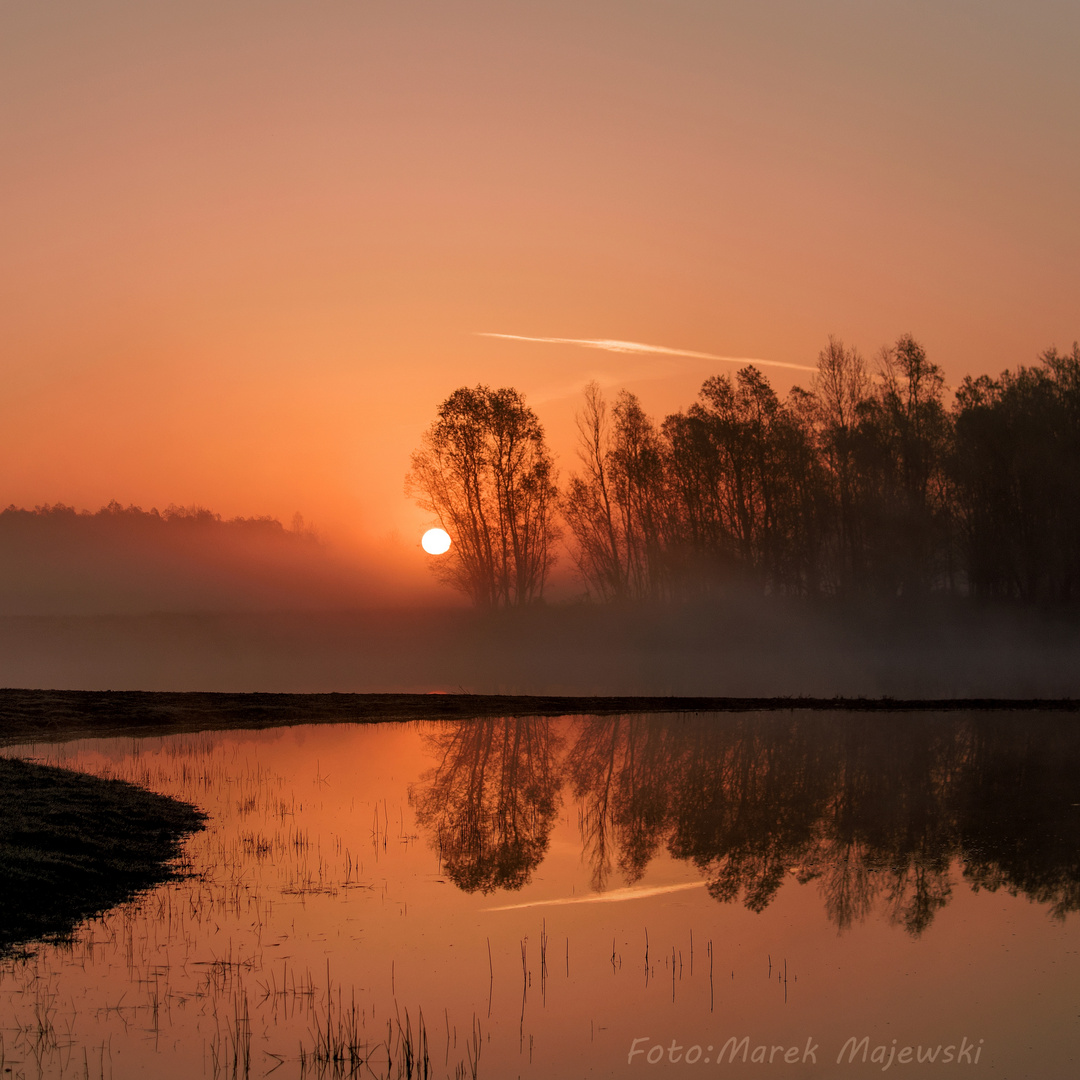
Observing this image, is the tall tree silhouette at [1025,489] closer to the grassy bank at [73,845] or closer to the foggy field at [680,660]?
the foggy field at [680,660]

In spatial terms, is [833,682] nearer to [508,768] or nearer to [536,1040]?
[508,768]

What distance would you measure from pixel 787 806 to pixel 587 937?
8736mm

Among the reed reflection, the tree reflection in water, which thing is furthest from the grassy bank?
the tree reflection in water

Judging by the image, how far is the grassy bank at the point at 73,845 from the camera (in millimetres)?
11562

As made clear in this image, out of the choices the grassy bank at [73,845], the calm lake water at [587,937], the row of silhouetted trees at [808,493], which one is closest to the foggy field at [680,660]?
the row of silhouetted trees at [808,493]

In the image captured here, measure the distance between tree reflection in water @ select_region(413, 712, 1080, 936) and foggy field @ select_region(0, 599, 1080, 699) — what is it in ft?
55.3

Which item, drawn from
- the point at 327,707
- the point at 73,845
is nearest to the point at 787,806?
the point at 73,845

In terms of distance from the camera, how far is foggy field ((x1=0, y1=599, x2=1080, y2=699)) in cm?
4841

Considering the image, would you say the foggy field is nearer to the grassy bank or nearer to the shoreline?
the shoreline

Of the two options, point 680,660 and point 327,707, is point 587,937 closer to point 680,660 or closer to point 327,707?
point 327,707

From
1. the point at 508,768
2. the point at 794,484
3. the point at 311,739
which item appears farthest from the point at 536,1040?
the point at 794,484

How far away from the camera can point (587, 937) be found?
10.9 metres

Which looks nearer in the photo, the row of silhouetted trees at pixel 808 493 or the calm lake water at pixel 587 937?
the calm lake water at pixel 587 937

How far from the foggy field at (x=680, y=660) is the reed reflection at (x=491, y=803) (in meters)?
18.2
